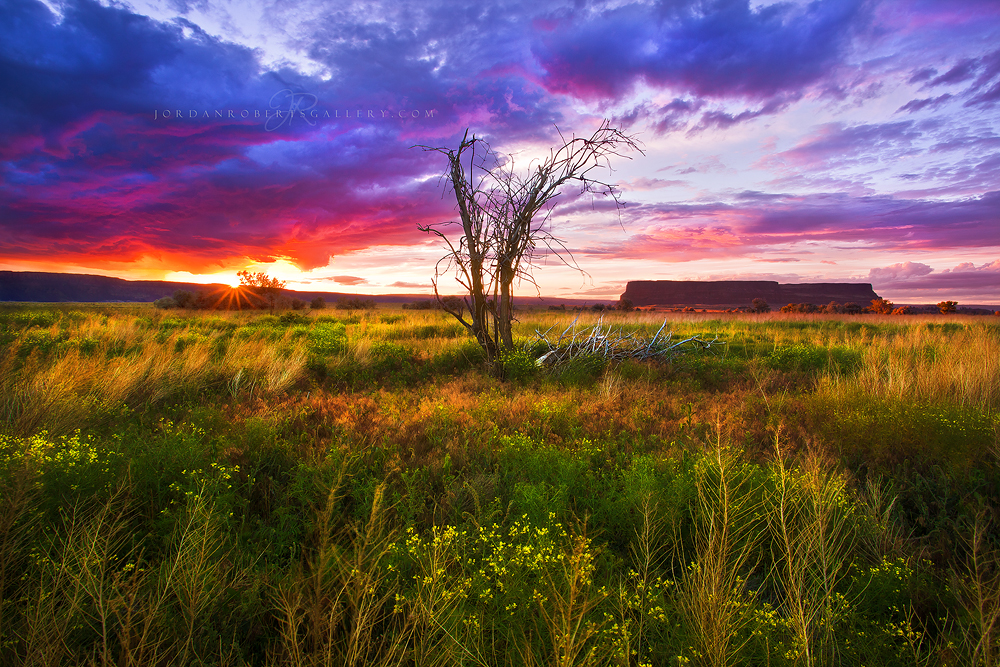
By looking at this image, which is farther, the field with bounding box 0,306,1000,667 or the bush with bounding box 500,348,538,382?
the bush with bounding box 500,348,538,382

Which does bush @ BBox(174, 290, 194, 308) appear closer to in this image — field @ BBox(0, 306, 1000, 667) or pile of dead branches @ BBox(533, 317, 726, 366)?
field @ BBox(0, 306, 1000, 667)

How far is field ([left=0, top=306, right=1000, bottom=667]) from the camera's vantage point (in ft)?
6.44

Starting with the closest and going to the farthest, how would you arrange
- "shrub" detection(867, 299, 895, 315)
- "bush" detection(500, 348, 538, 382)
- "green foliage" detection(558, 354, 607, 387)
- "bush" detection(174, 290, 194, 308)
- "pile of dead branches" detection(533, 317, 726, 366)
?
1. "green foliage" detection(558, 354, 607, 387)
2. "bush" detection(500, 348, 538, 382)
3. "pile of dead branches" detection(533, 317, 726, 366)
4. "shrub" detection(867, 299, 895, 315)
5. "bush" detection(174, 290, 194, 308)

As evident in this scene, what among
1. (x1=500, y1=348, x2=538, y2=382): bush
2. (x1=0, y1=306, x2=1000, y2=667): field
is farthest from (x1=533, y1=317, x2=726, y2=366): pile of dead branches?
(x1=0, y1=306, x2=1000, y2=667): field

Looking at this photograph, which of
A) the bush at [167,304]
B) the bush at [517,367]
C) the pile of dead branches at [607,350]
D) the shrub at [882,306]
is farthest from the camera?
the bush at [167,304]

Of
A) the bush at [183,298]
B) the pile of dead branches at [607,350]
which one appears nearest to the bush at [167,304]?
the bush at [183,298]

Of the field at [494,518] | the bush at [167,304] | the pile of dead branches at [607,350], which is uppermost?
the bush at [167,304]

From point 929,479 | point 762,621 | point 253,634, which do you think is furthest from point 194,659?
point 929,479

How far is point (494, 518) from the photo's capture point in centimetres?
324

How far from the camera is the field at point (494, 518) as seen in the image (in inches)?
77.3

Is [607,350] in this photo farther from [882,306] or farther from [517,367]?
[882,306]

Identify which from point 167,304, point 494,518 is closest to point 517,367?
point 494,518

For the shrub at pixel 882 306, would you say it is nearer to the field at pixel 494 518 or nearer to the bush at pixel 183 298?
the field at pixel 494 518

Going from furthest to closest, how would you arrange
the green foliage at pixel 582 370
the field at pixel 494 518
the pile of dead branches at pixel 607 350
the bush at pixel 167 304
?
the bush at pixel 167 304 < the pile of dead branches at pixel 607 350 < the green foliage at pixel 582 370 < the field at pixel 494 518
